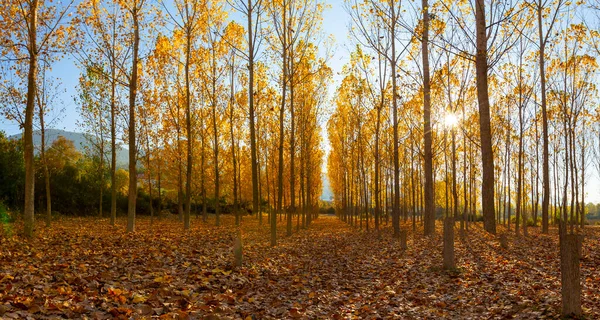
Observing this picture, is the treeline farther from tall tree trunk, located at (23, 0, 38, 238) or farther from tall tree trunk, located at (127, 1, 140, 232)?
tall tree trunk, located at (23, 0, 38, 238)

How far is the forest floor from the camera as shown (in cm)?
520

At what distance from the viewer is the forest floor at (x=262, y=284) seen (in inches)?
205

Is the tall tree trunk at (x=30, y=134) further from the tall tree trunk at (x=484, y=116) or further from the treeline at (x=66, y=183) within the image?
the treeline at (x=66, y=183)

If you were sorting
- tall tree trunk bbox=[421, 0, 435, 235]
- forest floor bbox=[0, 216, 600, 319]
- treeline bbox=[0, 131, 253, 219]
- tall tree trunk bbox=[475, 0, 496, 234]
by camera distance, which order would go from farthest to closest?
treeline bbox=[0, 131, 253, 219] < tall tree trunk bbox=[421, 0, 435, 235] < tall tree trunk bbox=[475, 0, 496, 234] < forest floor bbox=[0, 216, 600, 319]

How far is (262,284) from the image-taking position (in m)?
7.68

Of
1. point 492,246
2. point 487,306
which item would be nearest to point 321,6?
point 492,246

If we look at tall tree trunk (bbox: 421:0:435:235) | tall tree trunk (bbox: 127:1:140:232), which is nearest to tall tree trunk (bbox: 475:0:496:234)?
tall tree trunk (bbox: 421:0:435:235)

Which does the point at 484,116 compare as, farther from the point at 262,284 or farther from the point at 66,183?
the point at 66,183

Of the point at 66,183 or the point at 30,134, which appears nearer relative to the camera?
the point at 30,134

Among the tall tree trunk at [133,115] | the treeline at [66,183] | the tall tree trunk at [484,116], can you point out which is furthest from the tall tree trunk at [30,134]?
the treeline at [66,183]

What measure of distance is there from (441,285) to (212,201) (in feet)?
135

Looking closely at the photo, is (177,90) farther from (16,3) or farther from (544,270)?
(544,270)

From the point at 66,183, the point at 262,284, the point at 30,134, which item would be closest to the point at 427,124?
the point at 262,284

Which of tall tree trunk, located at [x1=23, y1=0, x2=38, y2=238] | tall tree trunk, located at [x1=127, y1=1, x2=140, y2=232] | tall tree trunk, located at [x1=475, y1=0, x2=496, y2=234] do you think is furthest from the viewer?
tall tree trunk, located at [x1=127, y1=1, x2=140, y2=232]
